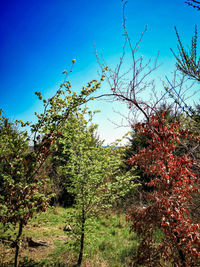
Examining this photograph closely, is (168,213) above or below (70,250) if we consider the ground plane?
above

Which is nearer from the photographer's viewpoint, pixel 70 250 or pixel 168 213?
pixel 168 213

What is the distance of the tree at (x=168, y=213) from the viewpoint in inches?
72.4

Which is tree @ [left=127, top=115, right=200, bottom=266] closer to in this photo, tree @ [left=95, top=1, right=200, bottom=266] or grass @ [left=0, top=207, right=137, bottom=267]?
tree @ [left=95, top=1, right=200, bottom=266]

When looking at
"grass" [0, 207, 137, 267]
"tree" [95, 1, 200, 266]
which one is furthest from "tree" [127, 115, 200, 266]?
"grass" [0, 207, 137, 267]

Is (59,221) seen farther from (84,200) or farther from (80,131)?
(80,131)

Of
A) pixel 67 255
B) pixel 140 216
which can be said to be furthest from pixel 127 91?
pixel 67 255

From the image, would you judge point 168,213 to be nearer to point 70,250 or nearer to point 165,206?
point 165,206

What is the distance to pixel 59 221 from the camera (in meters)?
8.65

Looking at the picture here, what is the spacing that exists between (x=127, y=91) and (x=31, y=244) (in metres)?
6.33

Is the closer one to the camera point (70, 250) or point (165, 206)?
point (165, 206)

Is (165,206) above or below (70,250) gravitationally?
above

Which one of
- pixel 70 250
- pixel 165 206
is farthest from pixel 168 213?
pixel 70 250

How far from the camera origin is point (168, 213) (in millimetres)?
1849

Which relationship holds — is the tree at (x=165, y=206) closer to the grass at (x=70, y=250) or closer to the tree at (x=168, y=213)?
the tree at (x=168, y=213)
